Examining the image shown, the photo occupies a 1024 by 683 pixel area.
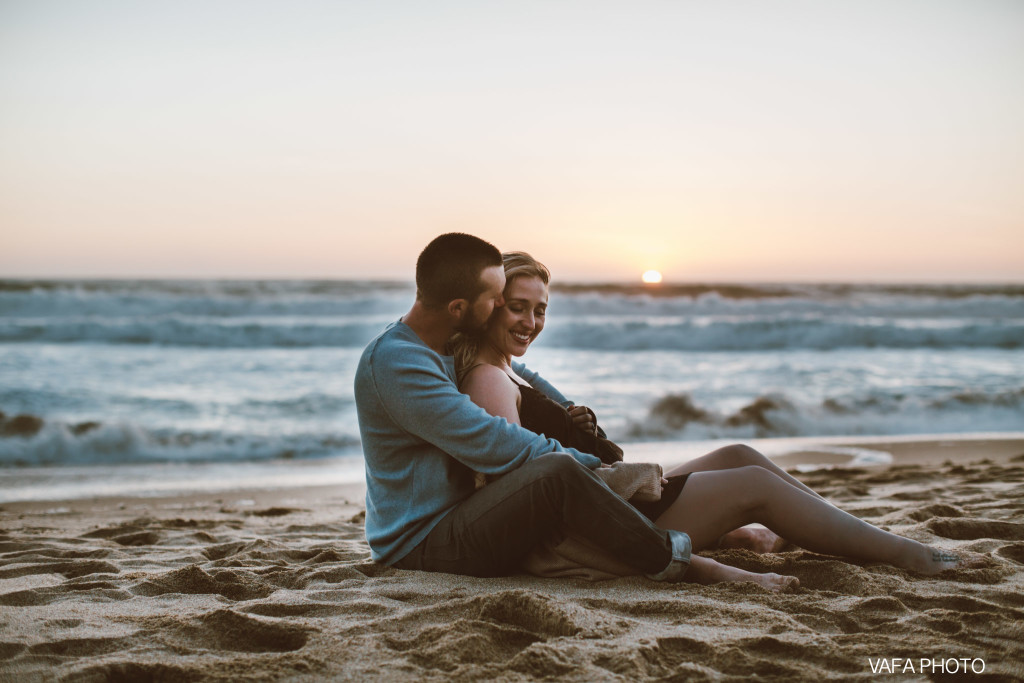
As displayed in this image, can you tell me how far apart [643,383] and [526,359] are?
8.84 feet

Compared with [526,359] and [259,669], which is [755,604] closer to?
[259,669]

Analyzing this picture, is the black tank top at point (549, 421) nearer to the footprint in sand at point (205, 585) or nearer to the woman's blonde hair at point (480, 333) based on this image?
the woman's blonde hair at point (480, 333)

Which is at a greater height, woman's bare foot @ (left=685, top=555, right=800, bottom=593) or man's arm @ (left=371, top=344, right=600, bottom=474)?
man's arm @ (left=371, top=344, right=600, bottom=474)

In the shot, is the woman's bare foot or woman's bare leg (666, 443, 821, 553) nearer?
the woman's bare foot

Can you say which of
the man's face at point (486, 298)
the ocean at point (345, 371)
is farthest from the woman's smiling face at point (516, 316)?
the ocean at point (345, 371)

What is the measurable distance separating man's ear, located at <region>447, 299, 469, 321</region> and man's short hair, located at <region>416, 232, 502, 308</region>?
13 mm

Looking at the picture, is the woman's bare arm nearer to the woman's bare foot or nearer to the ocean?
the woman's bare foot

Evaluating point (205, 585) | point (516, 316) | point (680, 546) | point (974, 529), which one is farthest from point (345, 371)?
point (680, 546)

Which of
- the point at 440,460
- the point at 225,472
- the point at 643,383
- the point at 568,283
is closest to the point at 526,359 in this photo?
the point at 643,383

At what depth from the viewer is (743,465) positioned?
3324 millimetres

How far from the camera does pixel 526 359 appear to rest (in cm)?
1394

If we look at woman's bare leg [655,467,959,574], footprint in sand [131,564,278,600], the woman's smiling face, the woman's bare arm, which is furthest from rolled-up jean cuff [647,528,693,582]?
footprint in sand [131,564,278,600]

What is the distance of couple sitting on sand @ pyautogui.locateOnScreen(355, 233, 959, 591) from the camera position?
271cm

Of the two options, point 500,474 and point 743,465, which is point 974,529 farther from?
point 500,474
